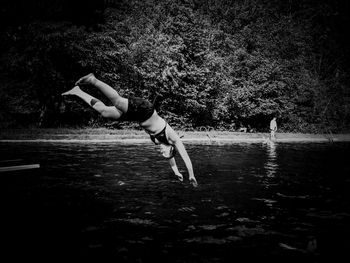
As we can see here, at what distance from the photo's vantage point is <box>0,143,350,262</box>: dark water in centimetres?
536

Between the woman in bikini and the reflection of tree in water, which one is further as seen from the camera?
the reflection of tree in water

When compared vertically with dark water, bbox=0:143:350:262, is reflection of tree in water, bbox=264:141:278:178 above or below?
below

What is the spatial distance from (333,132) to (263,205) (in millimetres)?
31479

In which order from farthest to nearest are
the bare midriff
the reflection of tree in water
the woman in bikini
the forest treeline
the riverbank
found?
the forest treeline < the riverbank < the reflection of tree in water < the bare midriff < the woman in bikini

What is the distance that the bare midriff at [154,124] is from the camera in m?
7.75

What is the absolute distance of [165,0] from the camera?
34.7 metres

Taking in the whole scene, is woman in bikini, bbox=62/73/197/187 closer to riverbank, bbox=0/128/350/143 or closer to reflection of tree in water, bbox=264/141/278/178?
reflection of tree in water, bbox=264/141/278/178

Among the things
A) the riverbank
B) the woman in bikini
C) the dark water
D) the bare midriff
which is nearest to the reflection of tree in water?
the dark water

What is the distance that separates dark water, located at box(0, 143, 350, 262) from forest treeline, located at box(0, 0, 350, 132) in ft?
48.7

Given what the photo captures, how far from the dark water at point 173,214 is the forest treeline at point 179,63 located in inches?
584

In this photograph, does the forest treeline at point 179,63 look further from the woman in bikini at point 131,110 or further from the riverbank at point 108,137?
the woman in bikini at point 131,110

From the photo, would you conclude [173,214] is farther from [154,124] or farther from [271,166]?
[271,166]

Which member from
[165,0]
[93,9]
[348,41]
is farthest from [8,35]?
[348,41]

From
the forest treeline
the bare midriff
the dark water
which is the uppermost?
the forest treeline
